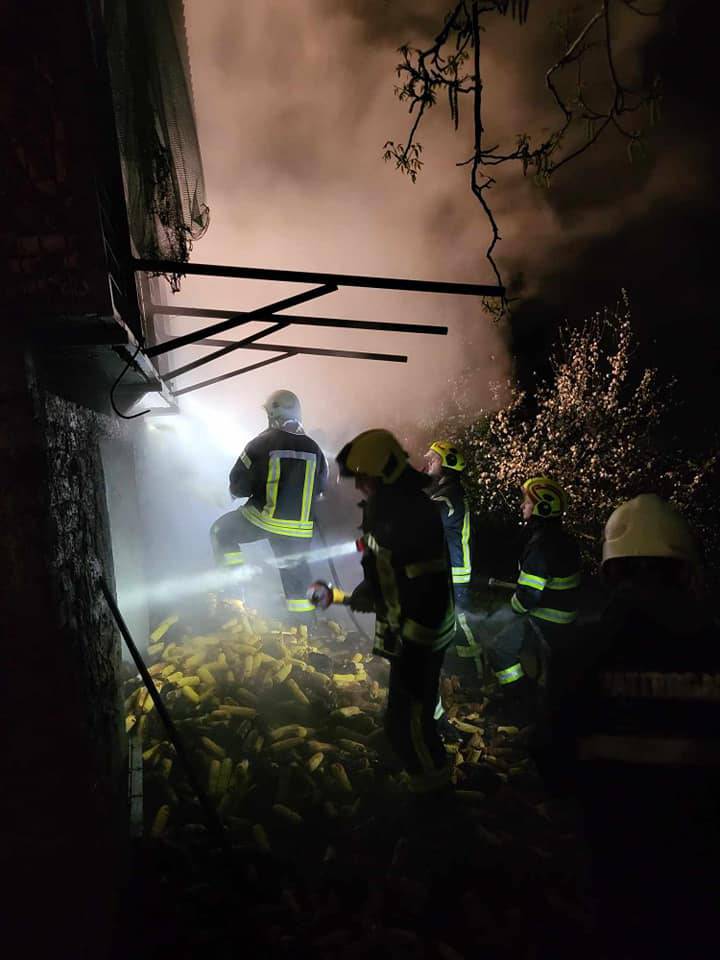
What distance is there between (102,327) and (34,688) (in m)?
2.10

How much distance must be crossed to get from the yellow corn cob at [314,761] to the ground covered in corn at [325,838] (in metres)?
0.01

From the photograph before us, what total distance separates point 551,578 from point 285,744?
10.4 ft

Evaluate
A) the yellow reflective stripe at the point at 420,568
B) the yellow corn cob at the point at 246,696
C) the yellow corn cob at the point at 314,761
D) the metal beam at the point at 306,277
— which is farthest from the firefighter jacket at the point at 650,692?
the yellow corn cob at the point at 246,696

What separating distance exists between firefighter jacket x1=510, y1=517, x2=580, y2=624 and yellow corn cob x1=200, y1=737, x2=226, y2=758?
3.38 meters

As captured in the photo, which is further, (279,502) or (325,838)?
(279,502)

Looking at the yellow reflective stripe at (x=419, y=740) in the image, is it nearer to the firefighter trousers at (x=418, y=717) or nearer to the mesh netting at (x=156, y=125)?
the firefighter trousers at (x=418, y=717)

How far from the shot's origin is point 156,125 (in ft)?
14.9

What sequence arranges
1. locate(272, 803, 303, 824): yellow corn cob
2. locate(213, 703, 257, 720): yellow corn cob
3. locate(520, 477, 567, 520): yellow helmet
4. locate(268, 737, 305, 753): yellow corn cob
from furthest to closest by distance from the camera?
1. locate(520, 477, 567, 520): yellow helmet
2. locate(213, 703, 257, 720): yellow corn cob
3. locate(268, 737, 305, 753): yellow corn cob
4. locate(272, 803, 303, 824): yellow corn cob

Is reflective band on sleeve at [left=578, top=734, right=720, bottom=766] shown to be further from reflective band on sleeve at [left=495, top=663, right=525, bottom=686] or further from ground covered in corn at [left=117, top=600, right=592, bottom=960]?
reflective band on sleeve at [left=495, top=663, right=525, bottom=686]

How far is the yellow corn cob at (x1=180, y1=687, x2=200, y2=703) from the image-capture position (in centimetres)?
527

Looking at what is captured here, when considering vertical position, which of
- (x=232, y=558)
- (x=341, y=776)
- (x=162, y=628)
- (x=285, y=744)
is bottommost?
(x=341, y=776)

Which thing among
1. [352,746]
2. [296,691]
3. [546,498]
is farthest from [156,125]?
[352,746]

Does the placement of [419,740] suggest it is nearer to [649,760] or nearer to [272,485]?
[649,760]


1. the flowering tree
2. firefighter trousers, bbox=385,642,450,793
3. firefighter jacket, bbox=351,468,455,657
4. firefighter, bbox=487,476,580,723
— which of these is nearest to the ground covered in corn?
firefighter trousers, bbox=385,642,450,793
